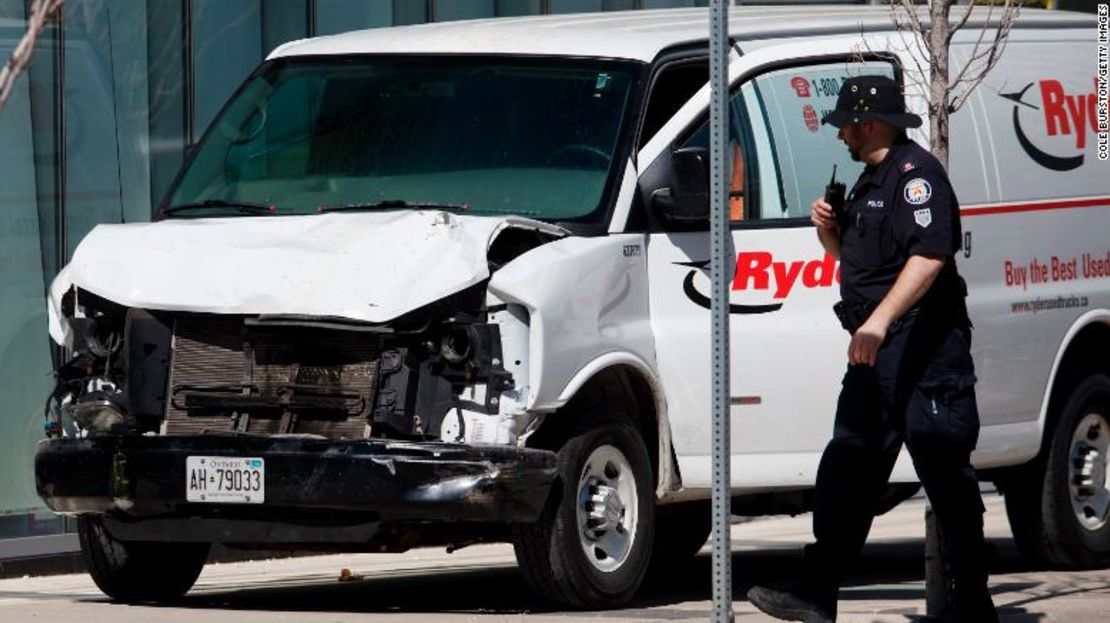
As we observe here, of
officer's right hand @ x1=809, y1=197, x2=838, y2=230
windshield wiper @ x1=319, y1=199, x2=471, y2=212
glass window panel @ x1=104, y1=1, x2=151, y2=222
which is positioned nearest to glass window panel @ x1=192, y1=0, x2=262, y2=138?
glass window panel @ x1=104, y1=1, x2=151, y2=222

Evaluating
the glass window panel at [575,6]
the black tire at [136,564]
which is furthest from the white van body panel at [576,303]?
the glass window panel at [575,6]

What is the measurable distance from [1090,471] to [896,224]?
389cm

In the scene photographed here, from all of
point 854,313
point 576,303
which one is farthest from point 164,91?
point 854,313

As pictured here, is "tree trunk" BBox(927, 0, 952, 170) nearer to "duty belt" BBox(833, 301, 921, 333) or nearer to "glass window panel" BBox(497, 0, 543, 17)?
"duty belt" BBox(833, 301, 921, 333)

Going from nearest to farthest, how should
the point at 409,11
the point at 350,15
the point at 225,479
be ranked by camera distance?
1. the point at 225,479
2. the point at 350,15
3. the point at 409,11

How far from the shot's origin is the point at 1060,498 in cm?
1142

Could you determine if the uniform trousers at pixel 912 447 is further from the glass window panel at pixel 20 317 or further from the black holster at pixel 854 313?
the glass window panel at pixel 20 317

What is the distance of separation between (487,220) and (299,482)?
46.7 inches

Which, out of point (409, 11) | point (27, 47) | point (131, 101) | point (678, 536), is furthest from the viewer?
point (409, 11)

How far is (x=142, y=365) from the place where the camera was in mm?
9359

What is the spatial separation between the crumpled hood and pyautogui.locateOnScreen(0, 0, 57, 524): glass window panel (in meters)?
3.34

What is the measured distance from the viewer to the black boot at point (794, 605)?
827cm

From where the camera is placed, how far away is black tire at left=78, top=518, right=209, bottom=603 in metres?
9.88

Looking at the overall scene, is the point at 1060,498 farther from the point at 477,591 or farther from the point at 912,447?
the point at 912,447
